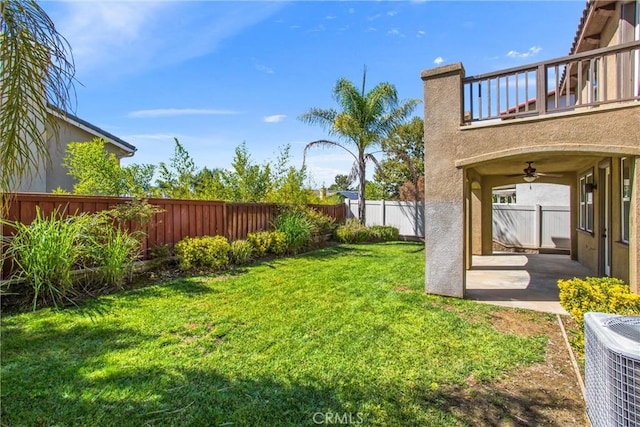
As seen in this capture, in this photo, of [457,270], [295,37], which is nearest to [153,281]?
[457,270]

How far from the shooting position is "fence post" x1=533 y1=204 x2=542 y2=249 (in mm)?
13758

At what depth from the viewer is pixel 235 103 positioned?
14031 millimetres

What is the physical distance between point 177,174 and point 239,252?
4.07 m

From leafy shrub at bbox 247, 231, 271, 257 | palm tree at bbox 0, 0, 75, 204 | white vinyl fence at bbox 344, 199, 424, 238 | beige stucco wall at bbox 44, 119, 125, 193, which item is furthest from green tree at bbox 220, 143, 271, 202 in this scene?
palm tree at bbox 0, 0, 75, 204

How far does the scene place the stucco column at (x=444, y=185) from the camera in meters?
6.21

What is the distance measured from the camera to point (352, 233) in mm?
14898

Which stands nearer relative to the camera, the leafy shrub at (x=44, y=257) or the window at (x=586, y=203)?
the leafy shrub at (x=44, y=257)

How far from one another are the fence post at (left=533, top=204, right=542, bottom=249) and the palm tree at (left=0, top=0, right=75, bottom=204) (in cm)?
1572

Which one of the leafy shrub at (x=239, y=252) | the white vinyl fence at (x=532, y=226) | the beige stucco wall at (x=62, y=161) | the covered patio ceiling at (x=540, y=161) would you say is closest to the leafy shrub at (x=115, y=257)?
the leafy shrub at (x=239, y=252)

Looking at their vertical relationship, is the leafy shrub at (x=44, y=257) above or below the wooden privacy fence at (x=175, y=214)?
below

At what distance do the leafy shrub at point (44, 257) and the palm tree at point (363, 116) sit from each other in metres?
12.1

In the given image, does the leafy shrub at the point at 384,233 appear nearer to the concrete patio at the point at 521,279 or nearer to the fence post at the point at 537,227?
the concrete patio at the point at 521,279

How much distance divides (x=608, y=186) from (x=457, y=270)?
3.93 m

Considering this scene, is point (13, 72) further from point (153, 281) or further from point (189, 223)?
point (189, 223)
